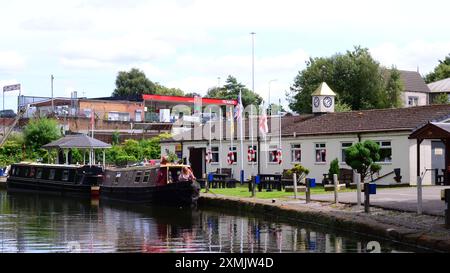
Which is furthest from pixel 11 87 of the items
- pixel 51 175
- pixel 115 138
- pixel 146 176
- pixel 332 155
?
pixel 332 155

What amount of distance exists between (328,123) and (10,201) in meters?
18.0

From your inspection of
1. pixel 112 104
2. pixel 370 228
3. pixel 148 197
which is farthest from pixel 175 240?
pixel 112 104

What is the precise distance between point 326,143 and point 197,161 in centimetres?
1155

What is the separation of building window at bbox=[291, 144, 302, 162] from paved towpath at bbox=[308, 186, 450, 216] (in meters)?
8.59

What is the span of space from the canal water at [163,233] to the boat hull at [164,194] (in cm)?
80

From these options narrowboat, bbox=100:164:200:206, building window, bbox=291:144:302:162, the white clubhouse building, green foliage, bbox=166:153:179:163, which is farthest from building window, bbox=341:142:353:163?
green foliage, bbox=166:153:179:163

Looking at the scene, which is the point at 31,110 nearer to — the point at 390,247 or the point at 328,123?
the point at 328,123

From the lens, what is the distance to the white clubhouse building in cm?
3256

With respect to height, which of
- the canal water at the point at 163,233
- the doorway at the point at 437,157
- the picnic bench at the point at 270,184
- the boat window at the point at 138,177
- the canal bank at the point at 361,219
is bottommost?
the canal water at the point at 163,233

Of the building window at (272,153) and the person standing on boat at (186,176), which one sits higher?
the building window at (272,153)

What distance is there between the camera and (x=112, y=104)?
74688 millimetres

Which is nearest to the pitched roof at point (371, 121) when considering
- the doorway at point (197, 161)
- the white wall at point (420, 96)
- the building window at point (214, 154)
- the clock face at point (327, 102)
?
the clock face at point (327, 102)

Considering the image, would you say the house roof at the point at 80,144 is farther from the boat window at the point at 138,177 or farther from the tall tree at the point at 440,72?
the tall tree at the point at 440,72

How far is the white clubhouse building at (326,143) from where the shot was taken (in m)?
32.6
